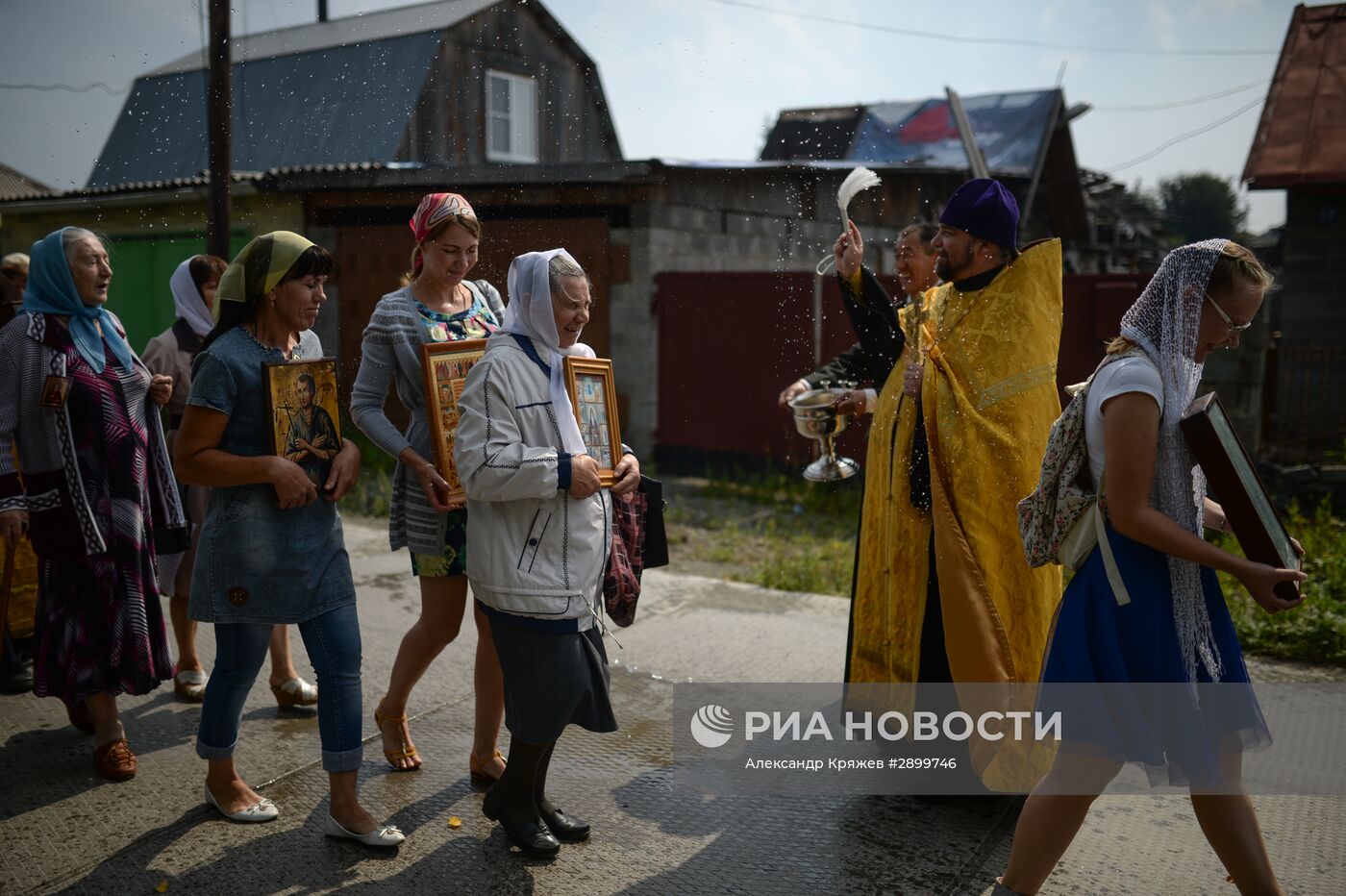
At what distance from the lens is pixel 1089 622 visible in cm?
263

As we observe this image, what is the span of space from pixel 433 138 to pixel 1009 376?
17.9 metres

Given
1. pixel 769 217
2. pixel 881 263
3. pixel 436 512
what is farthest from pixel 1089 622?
pixel 881 263

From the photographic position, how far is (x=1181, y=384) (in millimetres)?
2531

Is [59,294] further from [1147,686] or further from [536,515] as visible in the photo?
[1147,686]

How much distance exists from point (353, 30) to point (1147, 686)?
21.0m

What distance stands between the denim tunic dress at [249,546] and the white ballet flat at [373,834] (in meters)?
0.63

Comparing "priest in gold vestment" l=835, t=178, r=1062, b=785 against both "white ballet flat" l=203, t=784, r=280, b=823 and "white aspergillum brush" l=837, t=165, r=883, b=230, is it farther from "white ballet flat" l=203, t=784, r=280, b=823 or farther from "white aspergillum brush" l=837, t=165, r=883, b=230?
"white ballet flat" l=203, t=784, r=280, b=823

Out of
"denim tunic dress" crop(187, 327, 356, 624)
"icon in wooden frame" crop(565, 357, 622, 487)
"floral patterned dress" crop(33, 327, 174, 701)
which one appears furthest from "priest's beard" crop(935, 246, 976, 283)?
"floral patterned dress" crop(33, 327, 174, 701)

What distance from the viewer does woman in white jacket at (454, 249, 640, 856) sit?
2930 mm

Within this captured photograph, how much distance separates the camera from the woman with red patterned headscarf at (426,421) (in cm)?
355

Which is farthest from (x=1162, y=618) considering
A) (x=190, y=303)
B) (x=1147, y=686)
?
(x=190, y=303)

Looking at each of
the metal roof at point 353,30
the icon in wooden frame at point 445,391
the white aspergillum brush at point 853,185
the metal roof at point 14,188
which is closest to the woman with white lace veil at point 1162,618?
the white aspergillum brush at point 853,185

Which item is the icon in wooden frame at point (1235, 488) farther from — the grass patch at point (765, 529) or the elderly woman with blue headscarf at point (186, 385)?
the grass patch at point (765, 529)

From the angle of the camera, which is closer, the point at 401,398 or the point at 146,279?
the point at 401,398
